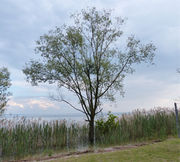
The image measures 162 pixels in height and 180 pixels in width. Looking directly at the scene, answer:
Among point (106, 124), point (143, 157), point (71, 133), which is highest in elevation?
point (106, 124)

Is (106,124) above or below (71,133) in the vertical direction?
above

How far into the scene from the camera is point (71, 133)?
7.99 m

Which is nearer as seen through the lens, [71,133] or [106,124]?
[71,133]

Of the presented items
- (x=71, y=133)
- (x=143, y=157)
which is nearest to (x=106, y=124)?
(x=71, y=133)

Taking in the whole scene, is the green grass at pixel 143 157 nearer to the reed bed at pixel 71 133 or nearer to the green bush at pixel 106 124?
the reed bed at pixel 71 133

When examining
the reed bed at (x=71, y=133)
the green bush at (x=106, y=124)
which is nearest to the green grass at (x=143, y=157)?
the reed bed at (x=71, y=133)

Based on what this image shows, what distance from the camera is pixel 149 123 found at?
341 inches

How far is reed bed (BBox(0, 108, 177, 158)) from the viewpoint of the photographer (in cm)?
677

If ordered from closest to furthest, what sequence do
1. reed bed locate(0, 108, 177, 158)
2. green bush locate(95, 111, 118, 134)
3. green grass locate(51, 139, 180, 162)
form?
green grass locate(51, 139, 180, 162), reed bed locate(0, 108, 177, 158), green bush locate(95, 111, 118, 134)

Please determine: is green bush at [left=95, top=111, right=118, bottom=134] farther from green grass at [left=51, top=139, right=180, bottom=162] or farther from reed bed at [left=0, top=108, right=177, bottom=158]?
green grass at [left=51, top=139, right=180, bottom=162]

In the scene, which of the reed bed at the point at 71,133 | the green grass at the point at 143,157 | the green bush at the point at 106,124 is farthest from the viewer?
the green bush at the point at 106,124

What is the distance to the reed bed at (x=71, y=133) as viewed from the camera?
22.2 ft

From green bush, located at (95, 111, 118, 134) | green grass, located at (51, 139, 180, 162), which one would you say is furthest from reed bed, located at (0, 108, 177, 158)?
green grass, located at (51, 139, 180, 162)

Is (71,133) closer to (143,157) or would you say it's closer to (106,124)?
(106,124)
